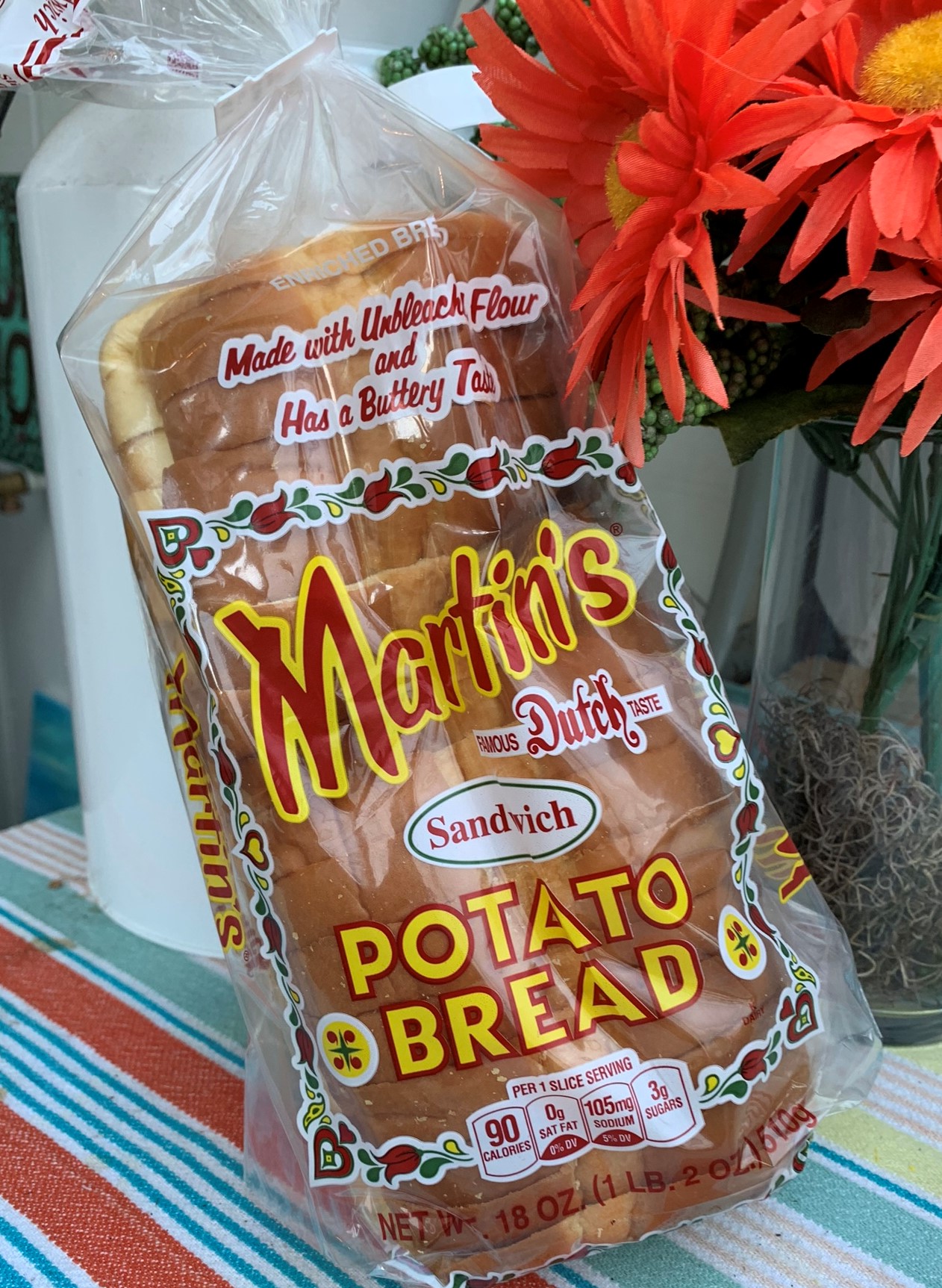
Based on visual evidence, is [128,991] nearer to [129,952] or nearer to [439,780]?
[129,952]

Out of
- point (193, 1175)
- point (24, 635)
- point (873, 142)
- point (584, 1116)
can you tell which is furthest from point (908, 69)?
point (24, 635)

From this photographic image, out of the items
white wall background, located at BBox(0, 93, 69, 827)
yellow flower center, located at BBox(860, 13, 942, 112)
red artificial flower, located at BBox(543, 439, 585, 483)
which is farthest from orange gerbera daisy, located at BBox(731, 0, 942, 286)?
white wall background, located at BBox(0, 93, 69, 827)

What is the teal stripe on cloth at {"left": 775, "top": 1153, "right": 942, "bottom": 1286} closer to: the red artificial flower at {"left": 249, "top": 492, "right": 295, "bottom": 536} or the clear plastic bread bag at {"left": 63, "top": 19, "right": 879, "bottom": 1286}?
the clear plastic bread bag at {"left": 63, "top": 19, "right": 879, "bottom": 1286}

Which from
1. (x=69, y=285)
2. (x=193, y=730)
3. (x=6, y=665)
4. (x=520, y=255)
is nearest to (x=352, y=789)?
(x=193, y=730)

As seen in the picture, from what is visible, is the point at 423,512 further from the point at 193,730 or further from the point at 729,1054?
the point at 729,1054

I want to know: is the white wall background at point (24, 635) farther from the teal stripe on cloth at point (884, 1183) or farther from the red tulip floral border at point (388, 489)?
the teal stripe on cloth at point (884, 1183)

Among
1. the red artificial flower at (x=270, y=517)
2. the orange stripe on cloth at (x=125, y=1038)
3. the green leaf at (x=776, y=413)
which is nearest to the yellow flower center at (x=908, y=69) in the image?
the green leaf at (x=776, y=413)
